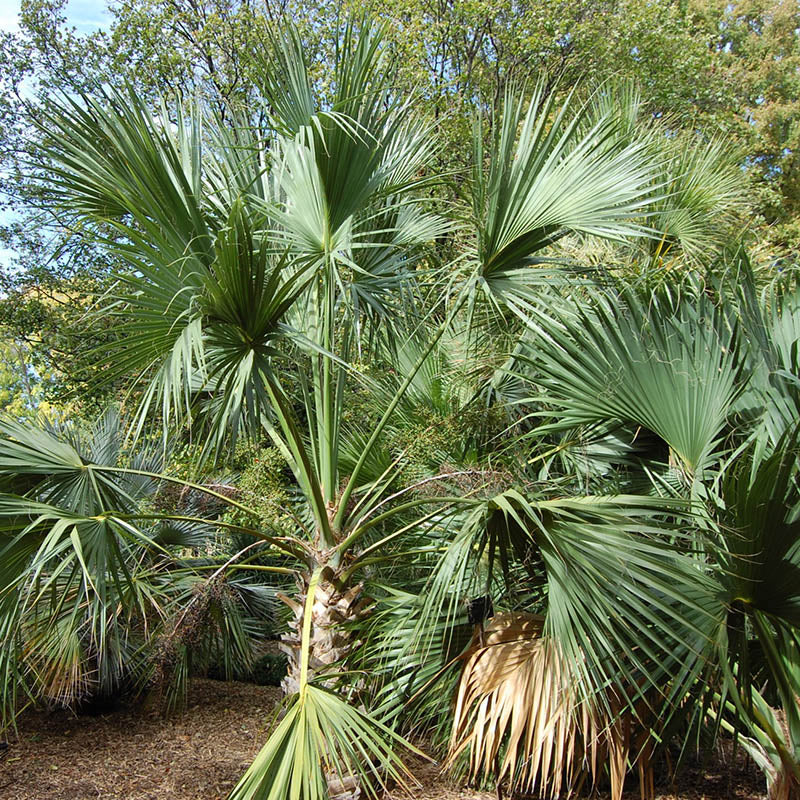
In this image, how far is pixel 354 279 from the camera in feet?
16.2

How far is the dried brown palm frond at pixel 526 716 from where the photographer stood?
3512 millimetres

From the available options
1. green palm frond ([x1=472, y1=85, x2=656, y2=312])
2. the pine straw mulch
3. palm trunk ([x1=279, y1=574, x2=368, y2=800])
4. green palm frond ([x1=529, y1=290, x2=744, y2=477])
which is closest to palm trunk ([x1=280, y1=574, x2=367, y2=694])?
palm trunk ([x1=279, y1=574, x2=368, y2=800])

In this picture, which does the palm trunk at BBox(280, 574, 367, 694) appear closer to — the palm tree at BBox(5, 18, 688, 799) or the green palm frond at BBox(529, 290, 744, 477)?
the palm tree at BBox(5, 18, 688, 799)

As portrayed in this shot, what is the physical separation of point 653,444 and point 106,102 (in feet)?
10.8

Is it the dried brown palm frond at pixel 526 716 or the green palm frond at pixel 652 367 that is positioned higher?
the green palm frond at pixel 652 367

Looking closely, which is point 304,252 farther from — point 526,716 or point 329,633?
point 526,716

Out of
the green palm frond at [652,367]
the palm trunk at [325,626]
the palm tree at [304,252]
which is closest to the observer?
the palm tree at [304,252]

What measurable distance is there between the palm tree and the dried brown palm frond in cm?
59

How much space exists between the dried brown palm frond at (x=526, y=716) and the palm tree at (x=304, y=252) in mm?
594

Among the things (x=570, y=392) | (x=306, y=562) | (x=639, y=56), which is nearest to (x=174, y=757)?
(x=306, y=562)

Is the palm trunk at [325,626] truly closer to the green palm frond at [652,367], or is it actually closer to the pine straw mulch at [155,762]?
the pine straw mulch at [155,762]

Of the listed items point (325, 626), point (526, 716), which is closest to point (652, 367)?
point (526, 716)

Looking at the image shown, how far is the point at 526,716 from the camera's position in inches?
144

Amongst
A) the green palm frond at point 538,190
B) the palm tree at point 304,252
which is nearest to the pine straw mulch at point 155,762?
the palm tree at point 304,252
